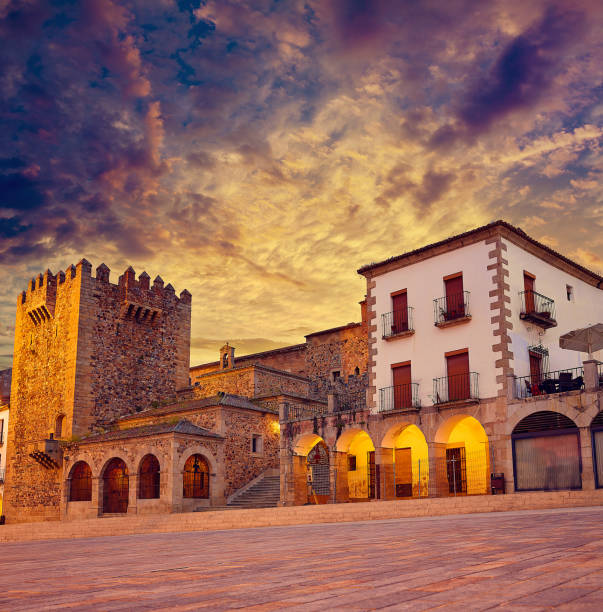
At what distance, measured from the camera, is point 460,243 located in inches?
961

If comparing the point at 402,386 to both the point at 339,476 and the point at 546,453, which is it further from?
the point at 546,453

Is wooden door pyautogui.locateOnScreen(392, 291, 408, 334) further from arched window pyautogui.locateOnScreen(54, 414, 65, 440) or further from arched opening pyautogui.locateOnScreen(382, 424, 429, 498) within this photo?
arched window pyautogui.locateOnScreen(54, 414, 65, 440)

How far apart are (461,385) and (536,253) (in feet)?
19.6

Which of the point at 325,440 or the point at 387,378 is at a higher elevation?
the point at 387,378

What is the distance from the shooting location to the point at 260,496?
99.6ft

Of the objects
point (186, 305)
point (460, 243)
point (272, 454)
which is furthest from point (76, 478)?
point (460, 243)

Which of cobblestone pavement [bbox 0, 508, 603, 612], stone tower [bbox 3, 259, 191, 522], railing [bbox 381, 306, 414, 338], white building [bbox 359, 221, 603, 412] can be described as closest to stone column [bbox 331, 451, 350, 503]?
white building [bbox 359, 221, 603, 412]

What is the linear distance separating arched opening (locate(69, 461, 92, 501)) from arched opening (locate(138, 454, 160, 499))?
15.8 ft

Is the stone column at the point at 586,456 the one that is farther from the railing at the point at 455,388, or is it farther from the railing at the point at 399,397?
the railing at the point at 399,397

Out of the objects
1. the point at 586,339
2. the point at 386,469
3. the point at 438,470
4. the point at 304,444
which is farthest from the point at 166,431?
the point at 586,339

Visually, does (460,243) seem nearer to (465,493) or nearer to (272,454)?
(465,493)

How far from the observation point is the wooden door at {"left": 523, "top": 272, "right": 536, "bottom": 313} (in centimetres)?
2389

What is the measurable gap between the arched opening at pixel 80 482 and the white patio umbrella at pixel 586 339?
79.3 feet

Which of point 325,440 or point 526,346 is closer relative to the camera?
point 526,346
